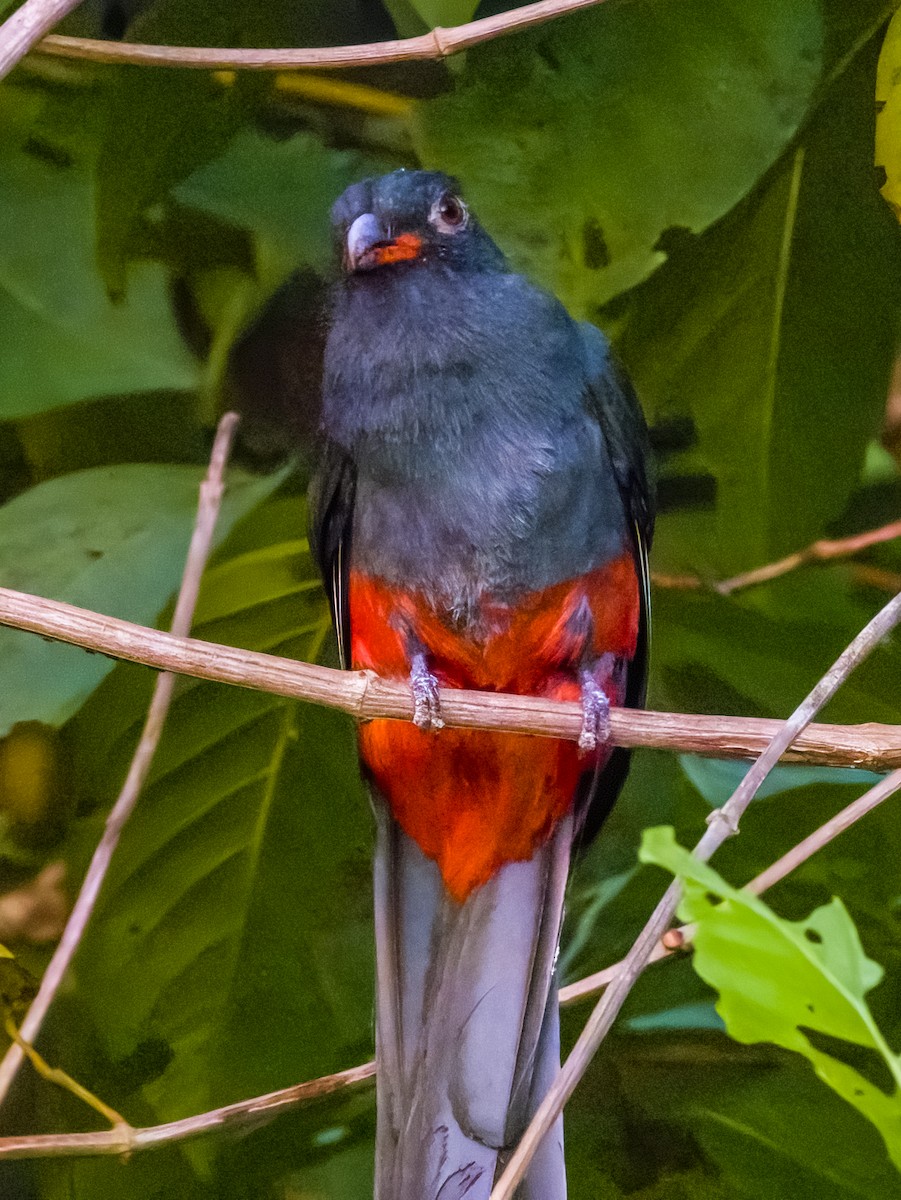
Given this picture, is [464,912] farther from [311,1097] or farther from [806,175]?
[806,175]

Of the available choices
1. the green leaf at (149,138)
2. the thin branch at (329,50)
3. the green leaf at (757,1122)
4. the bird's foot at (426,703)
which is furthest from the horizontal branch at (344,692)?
the thin branch at (329,50)

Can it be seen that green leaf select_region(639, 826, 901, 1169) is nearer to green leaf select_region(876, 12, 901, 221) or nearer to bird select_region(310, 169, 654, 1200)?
bird select_region(310, 169, 654, 1200)

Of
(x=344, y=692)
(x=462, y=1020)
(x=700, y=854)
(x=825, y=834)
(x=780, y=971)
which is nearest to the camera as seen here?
(x=780, y=971)

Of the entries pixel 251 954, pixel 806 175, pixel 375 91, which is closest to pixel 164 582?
pixel 251 954

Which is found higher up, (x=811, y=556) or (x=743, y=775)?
(x=811, y=556)

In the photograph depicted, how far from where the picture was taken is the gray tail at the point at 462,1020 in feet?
4.05

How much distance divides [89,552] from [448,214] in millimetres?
564

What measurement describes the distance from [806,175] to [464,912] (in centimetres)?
94

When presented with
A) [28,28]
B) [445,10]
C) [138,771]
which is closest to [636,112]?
[445,10]

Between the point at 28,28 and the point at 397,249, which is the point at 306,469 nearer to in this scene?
the point at 397,249

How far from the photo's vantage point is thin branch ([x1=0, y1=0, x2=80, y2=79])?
1.19 meters

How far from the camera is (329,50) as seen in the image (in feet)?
4.14

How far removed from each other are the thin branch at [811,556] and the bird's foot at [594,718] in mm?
211

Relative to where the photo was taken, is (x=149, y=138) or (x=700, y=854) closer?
(x=700, y=854)
